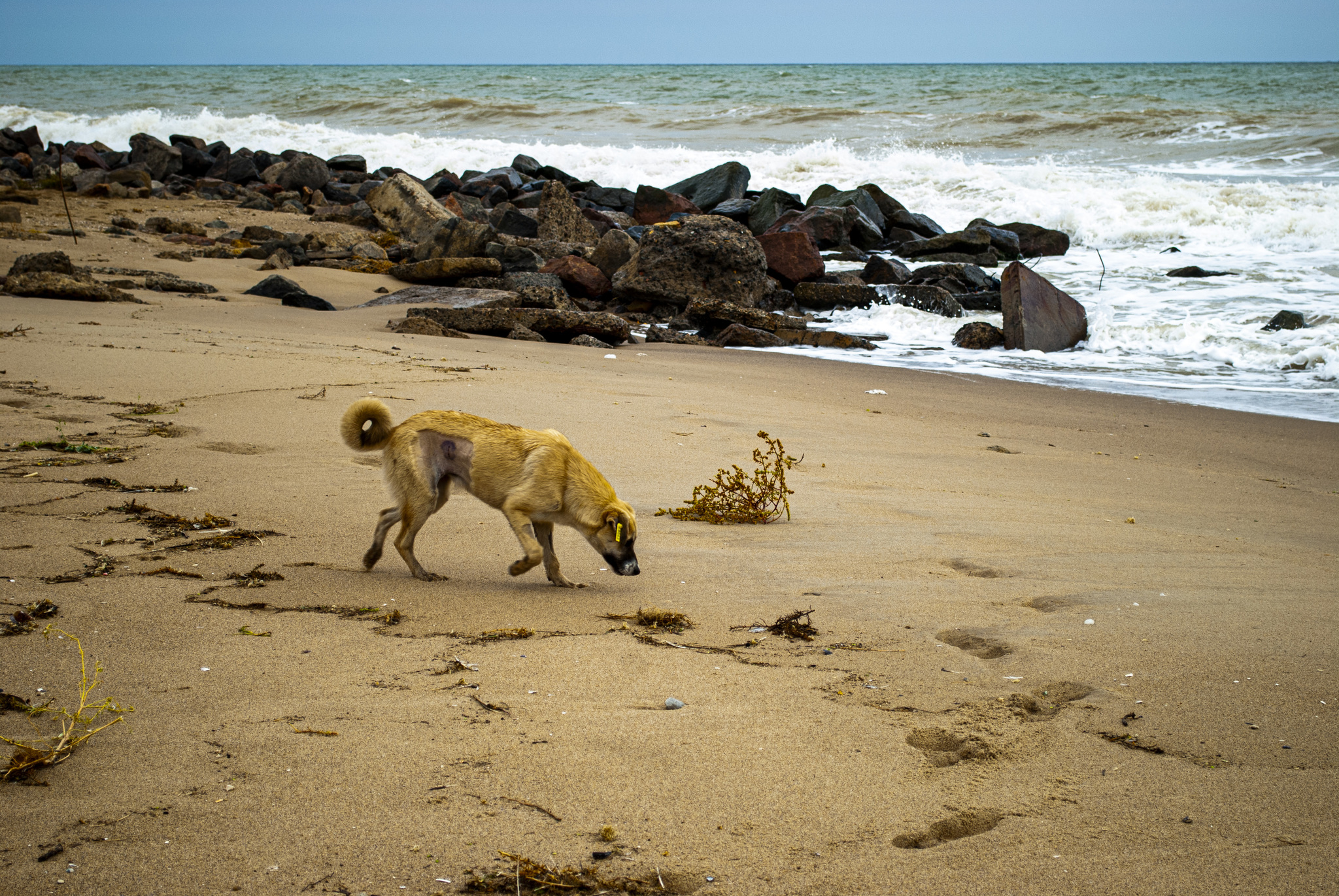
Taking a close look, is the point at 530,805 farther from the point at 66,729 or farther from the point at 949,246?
the point at 949,246

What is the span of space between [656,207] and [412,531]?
20.5 metres

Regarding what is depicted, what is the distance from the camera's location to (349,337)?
1050 centimetres

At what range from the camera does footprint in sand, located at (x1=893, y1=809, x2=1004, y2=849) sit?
260 centimetres

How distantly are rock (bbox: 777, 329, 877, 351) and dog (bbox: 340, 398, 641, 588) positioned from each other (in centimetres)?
984

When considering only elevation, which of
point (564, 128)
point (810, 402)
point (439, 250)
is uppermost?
point (564, 128)

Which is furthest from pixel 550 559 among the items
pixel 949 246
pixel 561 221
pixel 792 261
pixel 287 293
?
pixel 949 246

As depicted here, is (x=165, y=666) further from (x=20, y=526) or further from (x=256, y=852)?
(x=20, y=526)

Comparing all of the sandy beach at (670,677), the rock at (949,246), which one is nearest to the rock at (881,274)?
the rock at (949,246)

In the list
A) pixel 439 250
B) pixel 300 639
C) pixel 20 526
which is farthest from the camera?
pixel 439 250

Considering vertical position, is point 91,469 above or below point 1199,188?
below

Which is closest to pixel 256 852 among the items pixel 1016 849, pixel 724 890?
pixel 724 890

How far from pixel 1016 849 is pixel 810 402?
7.17 meters

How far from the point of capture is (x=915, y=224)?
78.2 ft

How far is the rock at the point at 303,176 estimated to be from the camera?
1097 inches
